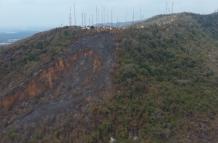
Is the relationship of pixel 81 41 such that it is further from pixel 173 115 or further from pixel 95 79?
pixel 173 115

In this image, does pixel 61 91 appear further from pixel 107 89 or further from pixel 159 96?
pixel 159 96

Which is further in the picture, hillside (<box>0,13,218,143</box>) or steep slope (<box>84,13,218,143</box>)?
hillside (<box>0,13,218,143</box>)

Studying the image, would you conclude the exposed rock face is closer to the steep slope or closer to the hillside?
the hillside

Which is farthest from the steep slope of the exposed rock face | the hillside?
the exposed rock face

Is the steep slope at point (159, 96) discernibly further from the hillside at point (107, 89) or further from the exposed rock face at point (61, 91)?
the exposed rock face at point (61, 91)

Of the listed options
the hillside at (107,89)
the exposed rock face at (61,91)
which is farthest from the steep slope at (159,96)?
the exposed rock face at (61,91)
